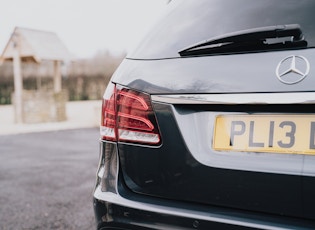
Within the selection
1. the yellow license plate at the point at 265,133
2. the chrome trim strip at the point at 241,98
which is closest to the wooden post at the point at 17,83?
the chrome trim strip at the point at 241,98

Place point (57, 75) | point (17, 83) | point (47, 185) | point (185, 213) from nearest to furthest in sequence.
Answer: point (185, 213) → point (47, 185) → point (17, 83) → point (57, 75)

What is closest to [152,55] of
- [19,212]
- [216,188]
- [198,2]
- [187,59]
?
[187,59]

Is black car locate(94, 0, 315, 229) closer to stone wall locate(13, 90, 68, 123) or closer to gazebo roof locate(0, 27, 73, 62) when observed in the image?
stone wall locate(13, 90, 68, 123)

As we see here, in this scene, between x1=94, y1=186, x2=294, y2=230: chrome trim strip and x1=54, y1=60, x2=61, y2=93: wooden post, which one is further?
x1=54, y1=60, x2=61, y2=93: wooden post

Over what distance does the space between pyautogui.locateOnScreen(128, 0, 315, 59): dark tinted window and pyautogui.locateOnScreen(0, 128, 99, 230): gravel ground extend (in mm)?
2048

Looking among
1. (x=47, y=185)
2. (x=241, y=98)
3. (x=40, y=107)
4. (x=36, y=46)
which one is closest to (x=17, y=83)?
(x=40, y=107)

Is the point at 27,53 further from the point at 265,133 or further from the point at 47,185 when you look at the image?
the point at 265,133

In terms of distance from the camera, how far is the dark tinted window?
1.44 meters

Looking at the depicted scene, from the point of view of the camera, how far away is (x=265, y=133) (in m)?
1.36

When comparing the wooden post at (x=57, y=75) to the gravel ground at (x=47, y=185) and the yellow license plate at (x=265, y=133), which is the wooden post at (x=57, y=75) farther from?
the yellow license plate at (x=265, y=133)

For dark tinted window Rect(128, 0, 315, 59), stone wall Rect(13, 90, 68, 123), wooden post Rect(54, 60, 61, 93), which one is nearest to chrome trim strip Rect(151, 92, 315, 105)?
dark tinted window Rect(128, 0, 315, 59)

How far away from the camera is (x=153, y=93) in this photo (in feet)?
5.16

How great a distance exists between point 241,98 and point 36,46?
1477 cm

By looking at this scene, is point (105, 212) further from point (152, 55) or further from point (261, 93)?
point (261, 93)
